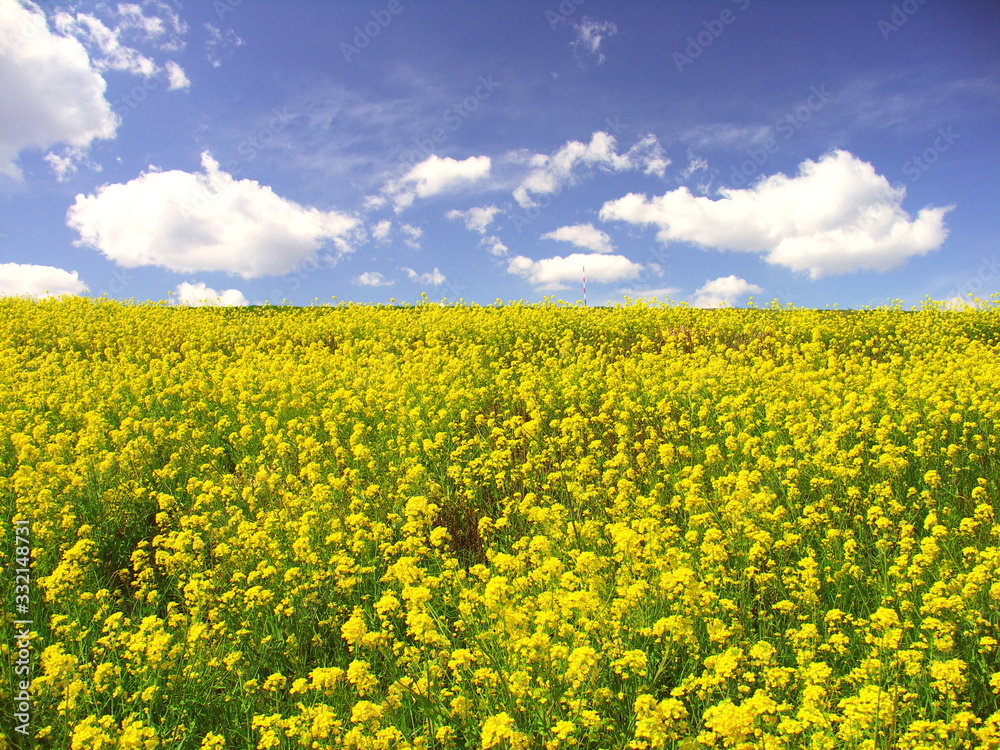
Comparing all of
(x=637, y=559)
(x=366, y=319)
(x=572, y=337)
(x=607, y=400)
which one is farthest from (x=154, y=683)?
(x=366, y=319)

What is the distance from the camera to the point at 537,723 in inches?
98.5

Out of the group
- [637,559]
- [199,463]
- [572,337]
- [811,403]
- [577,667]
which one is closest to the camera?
[577,667]

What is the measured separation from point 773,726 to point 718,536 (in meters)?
1.25

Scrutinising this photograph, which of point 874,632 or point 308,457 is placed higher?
point 308,457

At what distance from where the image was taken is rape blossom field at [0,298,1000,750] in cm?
253

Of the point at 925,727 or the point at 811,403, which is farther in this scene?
the point at 811,403

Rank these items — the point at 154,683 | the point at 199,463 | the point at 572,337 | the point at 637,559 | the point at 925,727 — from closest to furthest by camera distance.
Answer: the point at 925,727 → the point at 154,683 → the point at 637,559 → the point at 199,463 → the point at 572,337

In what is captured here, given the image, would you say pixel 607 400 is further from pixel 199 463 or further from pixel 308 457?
pixel 199 463

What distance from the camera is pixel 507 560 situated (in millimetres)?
3230

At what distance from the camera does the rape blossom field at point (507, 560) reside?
2.53m
